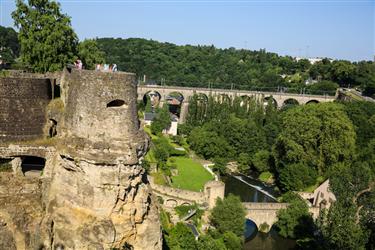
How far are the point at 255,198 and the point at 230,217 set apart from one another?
46.5 ft

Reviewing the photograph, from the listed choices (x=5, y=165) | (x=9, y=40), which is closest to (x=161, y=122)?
(x=5, y=165)

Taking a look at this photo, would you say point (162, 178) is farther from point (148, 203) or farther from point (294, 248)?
point (148, 203)

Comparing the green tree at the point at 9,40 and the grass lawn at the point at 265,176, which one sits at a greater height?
the green tree at the point at 9,40

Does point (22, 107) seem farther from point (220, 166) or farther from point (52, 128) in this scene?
point (220, 166)

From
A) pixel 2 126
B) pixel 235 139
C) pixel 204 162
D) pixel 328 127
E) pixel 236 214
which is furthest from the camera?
pixel 235 139

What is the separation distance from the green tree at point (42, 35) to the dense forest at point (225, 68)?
73087 mm

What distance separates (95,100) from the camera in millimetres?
16547

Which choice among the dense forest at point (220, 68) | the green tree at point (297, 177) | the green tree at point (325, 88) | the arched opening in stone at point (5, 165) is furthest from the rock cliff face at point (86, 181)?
the green tree at point (325, 88)

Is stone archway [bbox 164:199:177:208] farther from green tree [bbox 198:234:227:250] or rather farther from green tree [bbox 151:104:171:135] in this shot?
green tree [bbox 151:104:171:135]

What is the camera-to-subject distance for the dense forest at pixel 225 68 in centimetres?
10994

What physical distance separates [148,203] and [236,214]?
19.3 metres

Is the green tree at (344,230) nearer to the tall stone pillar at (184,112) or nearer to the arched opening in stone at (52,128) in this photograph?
the arched opening in stone at (52,128)

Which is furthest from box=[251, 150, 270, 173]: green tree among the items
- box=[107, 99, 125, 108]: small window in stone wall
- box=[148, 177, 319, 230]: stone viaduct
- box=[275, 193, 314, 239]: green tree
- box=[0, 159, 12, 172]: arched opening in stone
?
box=[0, 159, 12, 172]: arched opening in stone

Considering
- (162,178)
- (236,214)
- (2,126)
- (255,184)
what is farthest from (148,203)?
(255,184)
